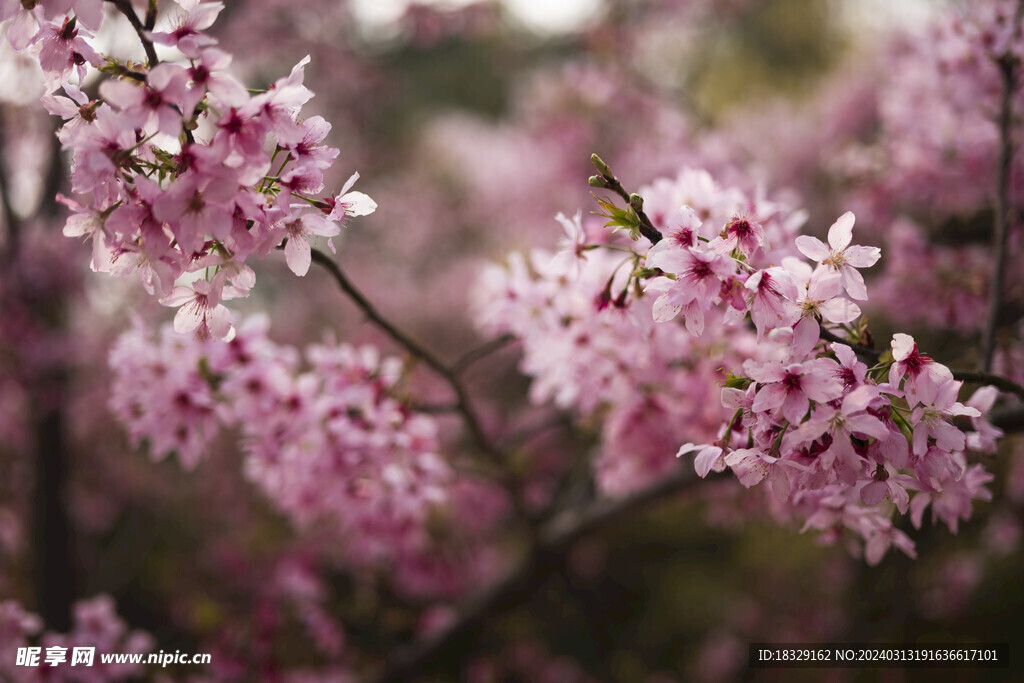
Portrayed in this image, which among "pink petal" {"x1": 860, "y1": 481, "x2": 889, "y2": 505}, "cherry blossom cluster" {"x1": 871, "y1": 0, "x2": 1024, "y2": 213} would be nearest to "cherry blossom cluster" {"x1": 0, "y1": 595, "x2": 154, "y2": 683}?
"pink petal" {"x1": 860, "y1": 481, "x2": 889, "y2": 505}

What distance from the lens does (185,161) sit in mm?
875

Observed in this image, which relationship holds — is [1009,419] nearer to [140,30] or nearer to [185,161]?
[185,161]

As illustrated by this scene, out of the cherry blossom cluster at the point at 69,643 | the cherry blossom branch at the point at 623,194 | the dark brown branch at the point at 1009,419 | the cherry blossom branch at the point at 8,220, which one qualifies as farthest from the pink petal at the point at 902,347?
the cherry blossom branch at the point at 8,220

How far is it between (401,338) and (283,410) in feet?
1.55

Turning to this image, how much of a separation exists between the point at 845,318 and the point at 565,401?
83cm

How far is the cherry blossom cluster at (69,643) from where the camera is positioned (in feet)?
5.40

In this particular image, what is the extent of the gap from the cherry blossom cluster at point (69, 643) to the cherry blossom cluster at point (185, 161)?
1186mm

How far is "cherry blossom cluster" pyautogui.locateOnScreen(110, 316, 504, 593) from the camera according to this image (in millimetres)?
1592

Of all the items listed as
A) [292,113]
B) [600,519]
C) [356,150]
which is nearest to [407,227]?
[356,150]

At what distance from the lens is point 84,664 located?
6.06ft

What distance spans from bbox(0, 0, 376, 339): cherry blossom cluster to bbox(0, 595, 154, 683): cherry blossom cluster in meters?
1.19

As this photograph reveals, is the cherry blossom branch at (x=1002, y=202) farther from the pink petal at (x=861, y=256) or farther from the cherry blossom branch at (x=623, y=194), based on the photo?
the cherry blossom branch at (x=623, y=194)

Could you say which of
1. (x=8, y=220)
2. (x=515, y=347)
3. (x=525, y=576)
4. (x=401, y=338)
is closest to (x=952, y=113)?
(x=401, y=338)

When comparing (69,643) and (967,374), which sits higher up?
(967,374)
